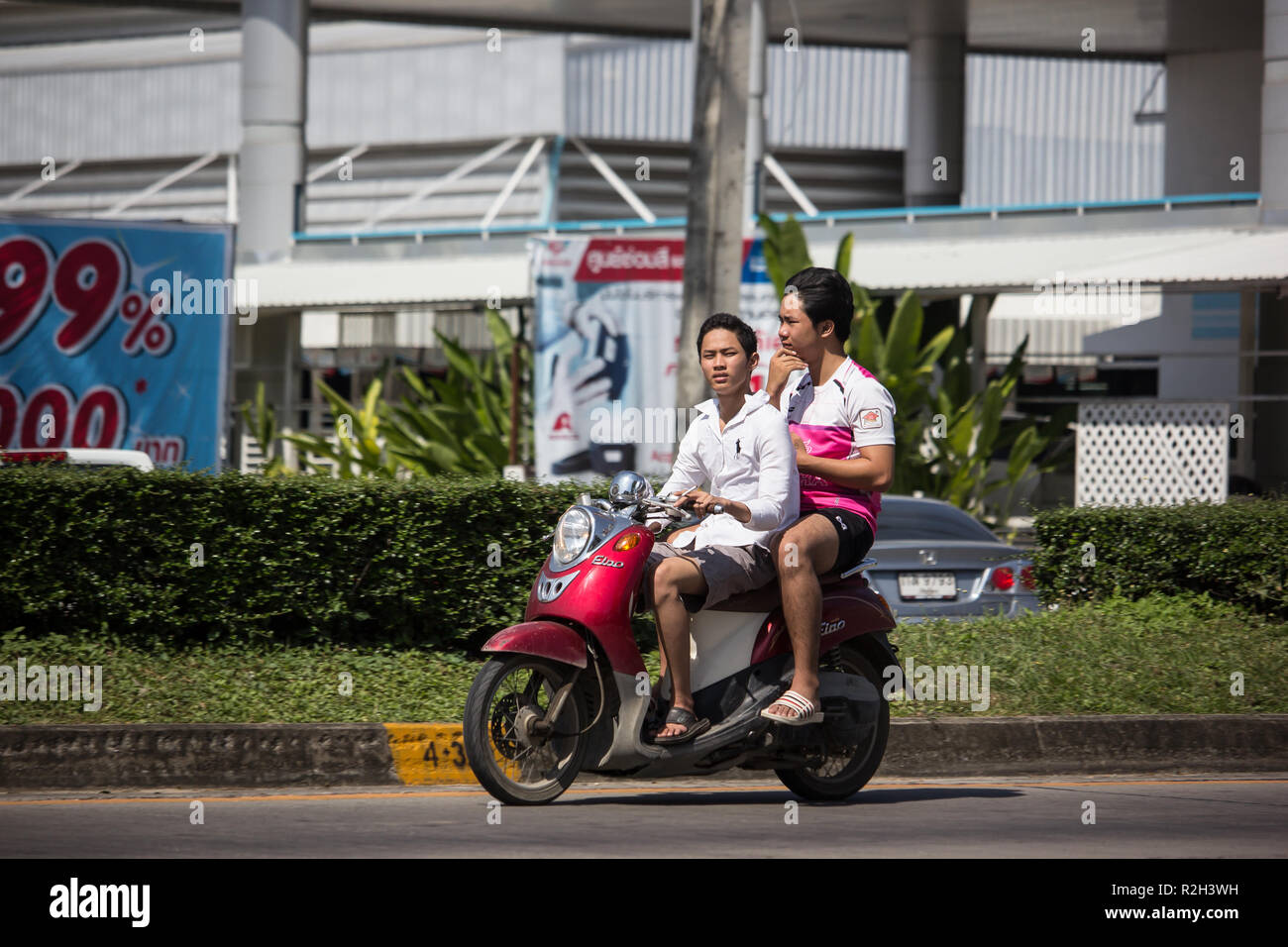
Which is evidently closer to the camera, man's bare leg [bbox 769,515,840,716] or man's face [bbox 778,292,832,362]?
man's bare leg [bbox 769,515,840,716]

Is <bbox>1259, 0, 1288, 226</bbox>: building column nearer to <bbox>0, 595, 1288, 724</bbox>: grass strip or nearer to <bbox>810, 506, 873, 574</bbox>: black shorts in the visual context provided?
<bbox>0, 595, 1288, 724</bbox>: grass strip

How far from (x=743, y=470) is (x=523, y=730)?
49.7 inches

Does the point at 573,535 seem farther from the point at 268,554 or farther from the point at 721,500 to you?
the point at 268,554

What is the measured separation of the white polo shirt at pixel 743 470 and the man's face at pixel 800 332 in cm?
26

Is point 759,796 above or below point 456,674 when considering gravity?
below

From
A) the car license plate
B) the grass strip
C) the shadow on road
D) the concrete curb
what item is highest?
the car license plate

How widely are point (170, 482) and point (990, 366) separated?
18.9 metres

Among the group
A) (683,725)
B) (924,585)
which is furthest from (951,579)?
(683,725)

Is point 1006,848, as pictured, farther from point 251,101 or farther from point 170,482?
point 251,101

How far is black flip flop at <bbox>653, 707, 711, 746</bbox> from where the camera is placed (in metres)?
6.28

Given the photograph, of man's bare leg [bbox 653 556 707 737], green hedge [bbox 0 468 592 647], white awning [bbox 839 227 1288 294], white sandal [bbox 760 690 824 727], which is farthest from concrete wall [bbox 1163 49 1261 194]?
man's bare leg [bbox 653 556 707 737]

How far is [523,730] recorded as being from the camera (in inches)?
246

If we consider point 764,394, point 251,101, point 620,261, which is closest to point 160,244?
point 620,261

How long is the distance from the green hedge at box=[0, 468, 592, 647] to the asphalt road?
6.77 feet
